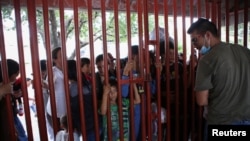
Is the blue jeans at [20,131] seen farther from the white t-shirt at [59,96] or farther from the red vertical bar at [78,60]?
the red vertical bar at [78,60]

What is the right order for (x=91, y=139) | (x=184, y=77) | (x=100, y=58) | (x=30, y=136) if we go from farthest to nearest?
1. (x=100, y=58)
2. (x=184, y=77)
3. (x=91, y=139)
4. (x=30, y=136)

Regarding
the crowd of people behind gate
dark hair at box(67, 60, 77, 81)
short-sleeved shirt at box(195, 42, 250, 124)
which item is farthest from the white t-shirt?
short-sleeved shirt at box(195, 42, 250, 124)

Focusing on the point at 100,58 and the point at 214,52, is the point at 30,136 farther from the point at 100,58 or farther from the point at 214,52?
the point at 214,52

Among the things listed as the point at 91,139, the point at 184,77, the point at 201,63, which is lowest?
the point at 91,139

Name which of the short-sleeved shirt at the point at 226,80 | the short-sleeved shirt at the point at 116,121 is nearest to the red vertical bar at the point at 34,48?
the short-sleeved shirt at the point at 116,121

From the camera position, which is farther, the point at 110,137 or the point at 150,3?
the point at 150,3

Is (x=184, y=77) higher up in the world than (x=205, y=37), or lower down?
lower down

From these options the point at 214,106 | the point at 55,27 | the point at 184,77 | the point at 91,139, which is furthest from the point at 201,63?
the point at 55,27

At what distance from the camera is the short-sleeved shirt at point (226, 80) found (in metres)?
1.65

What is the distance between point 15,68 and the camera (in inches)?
65.6

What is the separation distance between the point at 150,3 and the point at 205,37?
3.38 ft

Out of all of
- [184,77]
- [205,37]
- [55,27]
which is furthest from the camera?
[55,27]

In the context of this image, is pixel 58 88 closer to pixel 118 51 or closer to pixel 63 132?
pixel 63 132

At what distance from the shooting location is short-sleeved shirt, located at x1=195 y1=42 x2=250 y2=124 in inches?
65.1
